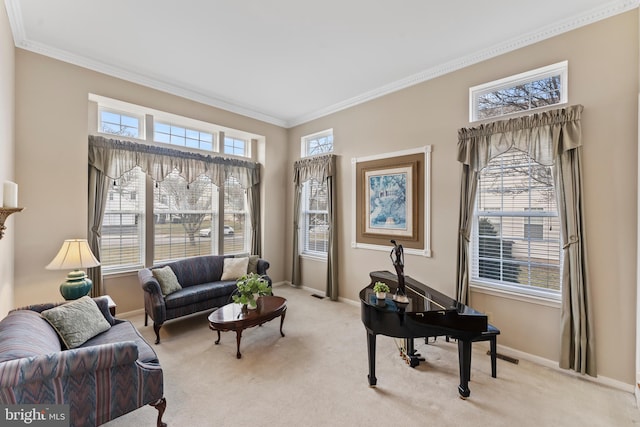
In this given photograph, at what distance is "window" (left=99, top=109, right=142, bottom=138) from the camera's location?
12.5ft

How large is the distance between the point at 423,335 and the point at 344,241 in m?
2.58

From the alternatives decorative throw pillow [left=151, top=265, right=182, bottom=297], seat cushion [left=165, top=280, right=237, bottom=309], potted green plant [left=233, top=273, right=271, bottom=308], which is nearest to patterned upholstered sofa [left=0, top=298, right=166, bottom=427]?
potted green plant [left=233, top=273, right=271, bottom=308]

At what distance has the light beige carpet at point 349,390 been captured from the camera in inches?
80.2

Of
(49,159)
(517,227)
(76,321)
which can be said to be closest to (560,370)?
(517,227)

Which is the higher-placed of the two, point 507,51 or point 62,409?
point 507,51

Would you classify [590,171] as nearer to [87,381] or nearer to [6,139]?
[87,381]

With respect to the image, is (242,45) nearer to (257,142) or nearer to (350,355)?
(257,142)

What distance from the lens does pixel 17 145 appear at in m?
3.00

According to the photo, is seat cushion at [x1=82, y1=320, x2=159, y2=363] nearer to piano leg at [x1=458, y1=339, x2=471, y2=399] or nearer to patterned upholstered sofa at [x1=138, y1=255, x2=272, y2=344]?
patterned upholstered sofa at [x1=138, y1=255, x2=272, y2=344]

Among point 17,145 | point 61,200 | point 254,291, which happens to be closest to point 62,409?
point 254,291

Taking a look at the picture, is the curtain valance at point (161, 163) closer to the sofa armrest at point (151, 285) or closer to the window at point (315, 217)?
the window at point (315, 217)

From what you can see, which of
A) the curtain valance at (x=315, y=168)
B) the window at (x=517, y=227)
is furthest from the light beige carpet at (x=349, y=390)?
the curtain valance at (x=315, y=168)

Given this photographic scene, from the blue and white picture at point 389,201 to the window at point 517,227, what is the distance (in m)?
0.90

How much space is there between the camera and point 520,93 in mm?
3047
